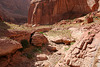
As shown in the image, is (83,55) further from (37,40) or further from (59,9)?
(59,9)

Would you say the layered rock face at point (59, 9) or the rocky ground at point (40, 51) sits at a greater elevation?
the layered rock face at point (59, 9)

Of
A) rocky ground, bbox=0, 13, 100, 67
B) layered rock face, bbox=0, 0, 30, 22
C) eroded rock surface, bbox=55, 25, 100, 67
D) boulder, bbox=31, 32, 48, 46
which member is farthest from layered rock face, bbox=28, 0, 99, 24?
layered rock face, bbox=0, 0, 30, 22

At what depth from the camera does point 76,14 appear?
1927cm

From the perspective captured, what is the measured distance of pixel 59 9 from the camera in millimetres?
21672

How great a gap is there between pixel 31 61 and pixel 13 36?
215 centimetres

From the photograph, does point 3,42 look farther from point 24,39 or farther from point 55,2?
point 55,2

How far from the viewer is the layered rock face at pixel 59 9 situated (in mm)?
18808

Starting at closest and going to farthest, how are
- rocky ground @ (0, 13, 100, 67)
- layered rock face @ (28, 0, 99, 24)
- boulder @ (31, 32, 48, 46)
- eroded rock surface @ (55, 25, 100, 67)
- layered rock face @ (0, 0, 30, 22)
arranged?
eroded rock surface @ (55, 25, 100, 67) → rocky ground @ (0, 13, 100, 67) → boulder @ (31, 32, 48, 46) → layered rock face @ (28, 0, 99, 24) → layered rock face @ (0, 0, 30, 22)

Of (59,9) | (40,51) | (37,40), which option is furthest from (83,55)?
(59,9)

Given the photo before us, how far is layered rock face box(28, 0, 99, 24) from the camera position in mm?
18808

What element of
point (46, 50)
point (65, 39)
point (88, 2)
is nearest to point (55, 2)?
point (88, 2)

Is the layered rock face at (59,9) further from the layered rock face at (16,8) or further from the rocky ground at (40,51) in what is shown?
the layered rock face at (16,8)

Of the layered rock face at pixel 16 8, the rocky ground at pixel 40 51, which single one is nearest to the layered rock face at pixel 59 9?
the rocky ground at pixel 40 51

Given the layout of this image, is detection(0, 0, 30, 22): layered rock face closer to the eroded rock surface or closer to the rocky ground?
the rocky ground
